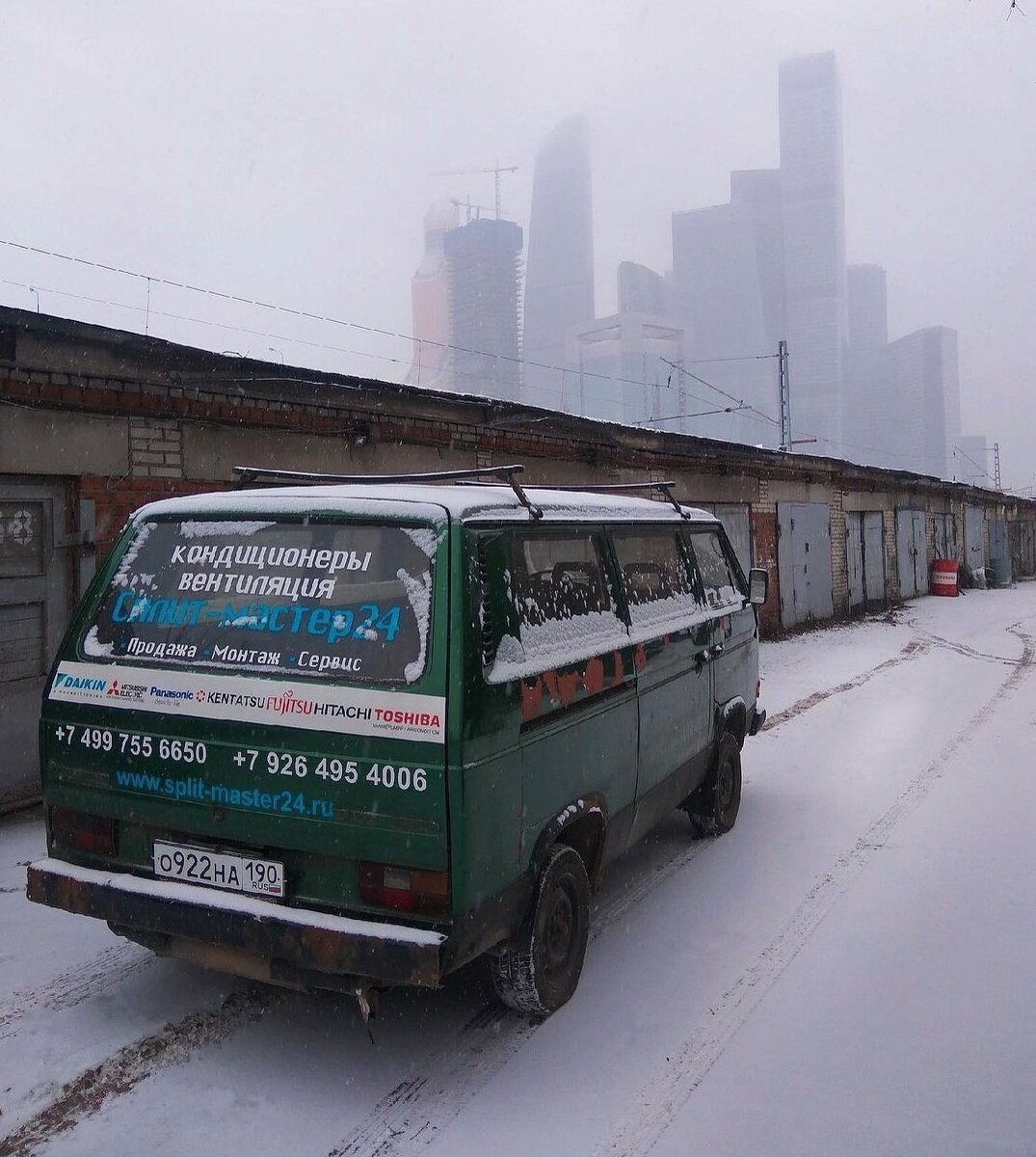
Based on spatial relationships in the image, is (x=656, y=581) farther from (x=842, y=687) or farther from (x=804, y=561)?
(x=804, y=561)

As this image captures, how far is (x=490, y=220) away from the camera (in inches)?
5851

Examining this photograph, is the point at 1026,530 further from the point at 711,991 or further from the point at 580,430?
the point at 711,991

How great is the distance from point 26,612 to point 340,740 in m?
4.30

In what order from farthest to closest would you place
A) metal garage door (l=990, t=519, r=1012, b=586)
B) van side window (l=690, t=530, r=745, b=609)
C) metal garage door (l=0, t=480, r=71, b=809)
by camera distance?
1. metal garage door (l=990, t=519, r=1012, b=586)
2. metal garage door (l=0, t=480, r=71, b=809)
3. van side window (l=690, t=530, r=745, b=609)

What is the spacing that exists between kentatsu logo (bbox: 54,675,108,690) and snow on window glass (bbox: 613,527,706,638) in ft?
7.23

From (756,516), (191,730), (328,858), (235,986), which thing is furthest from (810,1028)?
(756,516)

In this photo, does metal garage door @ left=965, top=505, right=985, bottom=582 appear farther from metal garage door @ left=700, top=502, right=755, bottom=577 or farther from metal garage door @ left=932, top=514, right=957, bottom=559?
metal garage door @ left=700, top=502, right=755, bottom=577

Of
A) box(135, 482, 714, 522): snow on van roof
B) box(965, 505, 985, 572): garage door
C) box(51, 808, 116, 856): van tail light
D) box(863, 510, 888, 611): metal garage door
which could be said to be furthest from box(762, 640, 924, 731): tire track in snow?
box(965, 505, 985, 572): garage door

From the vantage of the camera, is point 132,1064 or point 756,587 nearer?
point 132,1064

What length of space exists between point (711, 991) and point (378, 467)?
6269 mm

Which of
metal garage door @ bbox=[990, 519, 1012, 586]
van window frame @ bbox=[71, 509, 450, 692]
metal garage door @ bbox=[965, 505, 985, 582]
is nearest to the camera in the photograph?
van window frame @ bbox=[71, 509, 450, 692]

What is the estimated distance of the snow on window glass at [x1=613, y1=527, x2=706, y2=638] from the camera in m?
4.31

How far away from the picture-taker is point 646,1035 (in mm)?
3469

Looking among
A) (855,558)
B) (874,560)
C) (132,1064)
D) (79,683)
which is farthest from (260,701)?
(874,560)
